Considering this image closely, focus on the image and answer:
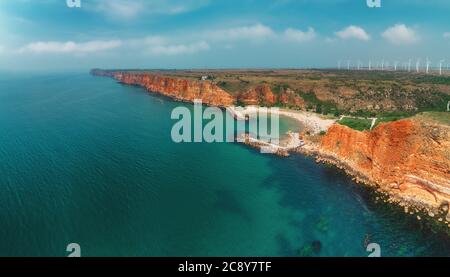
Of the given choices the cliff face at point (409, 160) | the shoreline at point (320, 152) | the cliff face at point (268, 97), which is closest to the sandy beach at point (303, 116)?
the shoreline at point (320, 152)

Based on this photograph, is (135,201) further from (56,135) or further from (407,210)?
(56,135)

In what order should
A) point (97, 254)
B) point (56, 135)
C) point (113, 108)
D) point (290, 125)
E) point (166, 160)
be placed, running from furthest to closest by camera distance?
point (113, 108) → point (290, 125) → point (56, 135) → point (166, 160) → point (97, 254)

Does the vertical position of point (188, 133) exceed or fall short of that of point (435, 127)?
it falls short

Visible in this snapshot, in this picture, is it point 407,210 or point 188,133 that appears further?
point 188,133

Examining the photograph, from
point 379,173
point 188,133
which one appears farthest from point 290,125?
point 379,173

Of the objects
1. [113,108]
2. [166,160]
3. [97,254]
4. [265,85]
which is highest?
[265,85]

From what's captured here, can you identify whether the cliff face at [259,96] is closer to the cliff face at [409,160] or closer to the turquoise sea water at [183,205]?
the turquoise sea water at [183,205]

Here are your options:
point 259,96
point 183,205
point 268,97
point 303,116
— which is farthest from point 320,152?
point 259,96

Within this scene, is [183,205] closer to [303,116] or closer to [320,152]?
[320,152]
